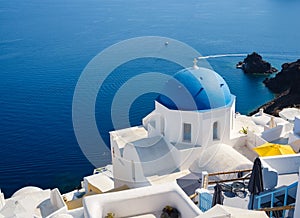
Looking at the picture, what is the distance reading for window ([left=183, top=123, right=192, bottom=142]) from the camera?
16.1 metres

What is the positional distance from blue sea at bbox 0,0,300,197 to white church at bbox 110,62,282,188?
12100 millimetres

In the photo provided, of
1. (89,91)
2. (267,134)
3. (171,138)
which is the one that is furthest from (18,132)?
(267,134)

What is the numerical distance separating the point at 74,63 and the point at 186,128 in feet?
131

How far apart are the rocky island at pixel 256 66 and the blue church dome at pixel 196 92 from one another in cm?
3983

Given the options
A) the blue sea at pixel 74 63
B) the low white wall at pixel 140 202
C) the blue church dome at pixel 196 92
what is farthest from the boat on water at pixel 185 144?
the blue sea at pixel 74 63

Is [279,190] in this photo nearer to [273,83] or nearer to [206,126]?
[206,126]

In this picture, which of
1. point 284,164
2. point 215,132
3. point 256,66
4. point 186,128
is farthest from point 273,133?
point 256,66

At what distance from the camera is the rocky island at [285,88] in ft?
139

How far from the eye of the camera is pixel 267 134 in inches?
690

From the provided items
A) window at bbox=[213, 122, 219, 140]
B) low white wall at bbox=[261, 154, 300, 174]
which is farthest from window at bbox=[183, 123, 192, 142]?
low white wall at bbox=[261, 154, 300, 174]

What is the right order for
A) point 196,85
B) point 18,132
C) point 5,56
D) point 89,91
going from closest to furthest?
point 196,85 < point 18,132 < point 89,91 < point 5,56

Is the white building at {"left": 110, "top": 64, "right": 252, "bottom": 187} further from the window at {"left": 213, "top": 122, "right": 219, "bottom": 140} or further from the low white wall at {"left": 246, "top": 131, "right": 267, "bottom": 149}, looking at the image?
the low white wall at {"left": 246, "top": 131, "right": 267, "bottom": 149}

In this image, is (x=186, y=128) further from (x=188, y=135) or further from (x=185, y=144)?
(x=185, y=144)

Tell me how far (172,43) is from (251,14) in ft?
166
